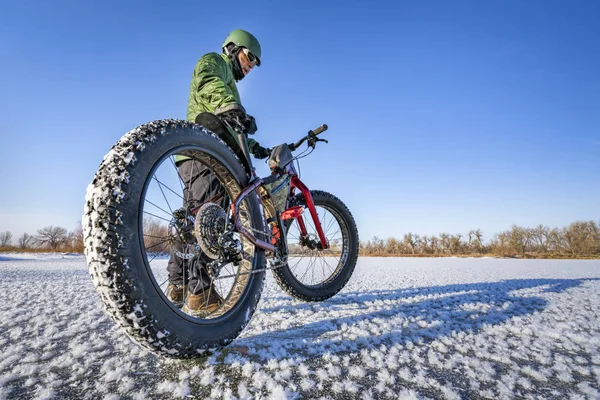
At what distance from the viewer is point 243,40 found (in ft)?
8.44

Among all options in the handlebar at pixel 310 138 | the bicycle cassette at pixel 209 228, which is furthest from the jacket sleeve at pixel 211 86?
the handlebar at pixel 310 138

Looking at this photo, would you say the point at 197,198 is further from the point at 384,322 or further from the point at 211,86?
the point at 384,322

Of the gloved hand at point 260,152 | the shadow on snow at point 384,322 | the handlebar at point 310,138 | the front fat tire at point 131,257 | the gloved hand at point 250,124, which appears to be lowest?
the shadow on snow at point 384,322

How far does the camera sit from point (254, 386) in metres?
0.93

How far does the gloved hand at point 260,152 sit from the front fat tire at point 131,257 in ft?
6.19

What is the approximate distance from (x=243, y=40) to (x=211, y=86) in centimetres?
93

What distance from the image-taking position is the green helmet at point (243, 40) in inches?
101

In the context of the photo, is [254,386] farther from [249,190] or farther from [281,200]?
[281,200]

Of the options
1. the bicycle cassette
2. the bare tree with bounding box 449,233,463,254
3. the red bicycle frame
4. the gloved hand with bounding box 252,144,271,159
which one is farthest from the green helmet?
the bare tree with bounding box 449,233,463,254

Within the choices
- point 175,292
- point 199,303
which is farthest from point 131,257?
point 175,292

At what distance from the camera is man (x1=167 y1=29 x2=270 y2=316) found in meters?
1.81

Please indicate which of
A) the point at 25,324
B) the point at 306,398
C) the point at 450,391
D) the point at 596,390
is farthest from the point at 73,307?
the point at 596,390

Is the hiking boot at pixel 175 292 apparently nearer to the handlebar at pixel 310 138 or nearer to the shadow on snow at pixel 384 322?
the shadow on snow at pixel 384 322

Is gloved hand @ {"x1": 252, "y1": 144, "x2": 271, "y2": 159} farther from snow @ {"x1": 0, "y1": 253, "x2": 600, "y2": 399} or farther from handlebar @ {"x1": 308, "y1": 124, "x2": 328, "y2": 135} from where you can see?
snow @ {"x1": 0, "y1": 253, "x2": 600, "y2": 399}
